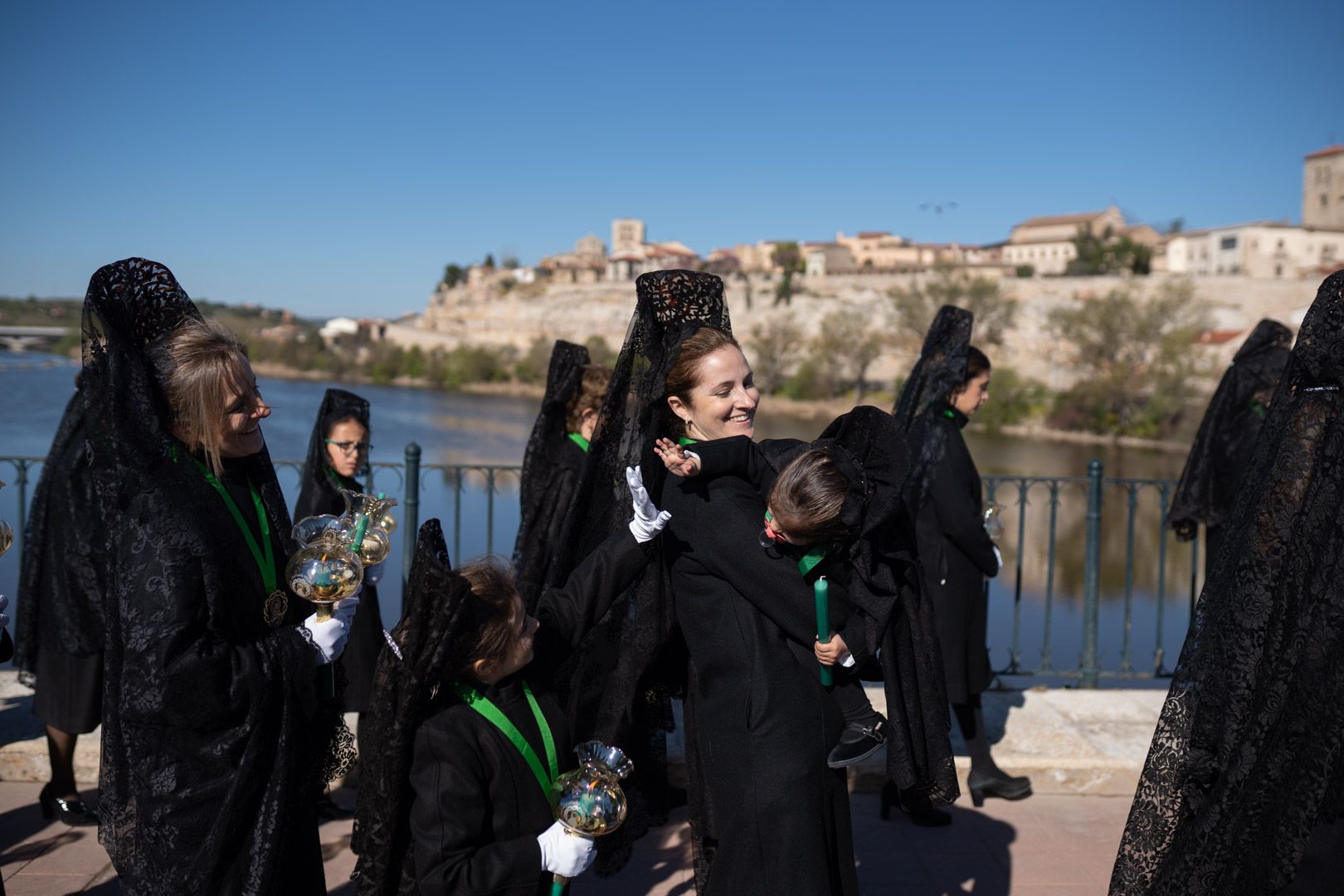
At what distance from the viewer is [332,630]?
222 centimetres

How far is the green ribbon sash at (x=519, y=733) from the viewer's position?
2.05 metres

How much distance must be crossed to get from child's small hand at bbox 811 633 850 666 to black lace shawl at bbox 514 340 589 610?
2.20 meters

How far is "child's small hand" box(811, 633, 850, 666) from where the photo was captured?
87.3 inches

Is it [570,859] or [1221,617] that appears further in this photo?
[1221,617]

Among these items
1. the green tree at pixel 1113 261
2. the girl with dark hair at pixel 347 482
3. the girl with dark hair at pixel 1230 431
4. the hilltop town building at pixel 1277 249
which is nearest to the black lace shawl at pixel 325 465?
the girl with dark hair at pixel 347 482

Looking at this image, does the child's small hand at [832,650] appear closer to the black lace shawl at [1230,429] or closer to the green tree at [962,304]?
the black lace shawl at [1230,429]

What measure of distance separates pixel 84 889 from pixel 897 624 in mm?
2737

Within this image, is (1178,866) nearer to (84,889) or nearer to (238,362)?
(238,362)

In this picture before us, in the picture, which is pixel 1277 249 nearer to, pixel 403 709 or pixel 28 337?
pixel 28 337

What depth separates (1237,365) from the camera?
17.4 ft

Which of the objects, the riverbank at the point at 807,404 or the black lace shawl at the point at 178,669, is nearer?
the black lace shawl at the point at 178,669

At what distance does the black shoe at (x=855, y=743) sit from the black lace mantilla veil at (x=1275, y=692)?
59 centimetres

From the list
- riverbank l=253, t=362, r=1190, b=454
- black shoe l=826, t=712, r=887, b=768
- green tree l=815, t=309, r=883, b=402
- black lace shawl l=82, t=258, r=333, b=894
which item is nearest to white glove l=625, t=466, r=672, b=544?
black shoe l=826, t=712, r=887, b=768

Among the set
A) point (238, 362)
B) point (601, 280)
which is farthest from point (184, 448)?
point (601, 280)
